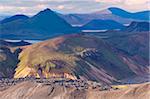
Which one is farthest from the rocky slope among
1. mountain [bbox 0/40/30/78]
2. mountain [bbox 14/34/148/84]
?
mountain [bbox 14/34/148/84]

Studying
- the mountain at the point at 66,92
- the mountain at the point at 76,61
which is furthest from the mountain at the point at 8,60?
the mountain at the point at 66,92

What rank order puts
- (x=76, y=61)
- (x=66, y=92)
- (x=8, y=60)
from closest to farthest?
1. (x=66, y=92)
2. (x=76, y=61)
3. (x=8, y=60)

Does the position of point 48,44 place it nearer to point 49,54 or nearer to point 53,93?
point 49,54

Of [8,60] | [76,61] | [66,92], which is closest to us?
[66,92]

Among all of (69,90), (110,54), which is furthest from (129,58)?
(69,90)

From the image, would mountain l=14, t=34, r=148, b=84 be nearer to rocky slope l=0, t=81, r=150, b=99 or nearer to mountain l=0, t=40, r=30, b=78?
mountain l=0, t=40, r=30, b=78

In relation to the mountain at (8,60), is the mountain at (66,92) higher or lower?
higher

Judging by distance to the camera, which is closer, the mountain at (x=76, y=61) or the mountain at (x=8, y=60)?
the mountain at (x=76, y=61)

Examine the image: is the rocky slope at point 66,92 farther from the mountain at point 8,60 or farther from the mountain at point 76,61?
the mountain at point 76,61

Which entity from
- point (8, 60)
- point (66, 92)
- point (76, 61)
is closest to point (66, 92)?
point (66, 92)

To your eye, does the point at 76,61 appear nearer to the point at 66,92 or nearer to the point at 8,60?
the point at 8,60
